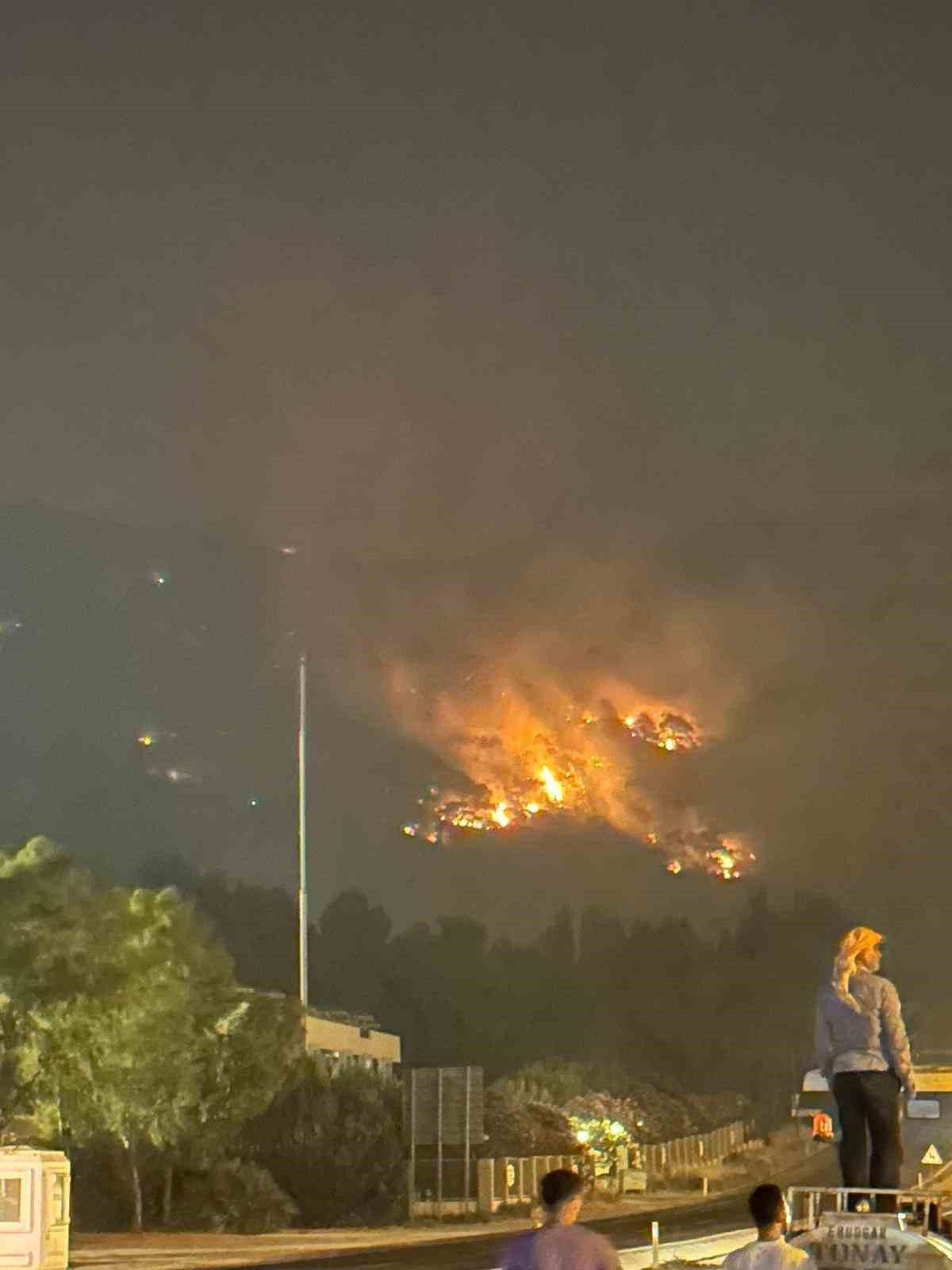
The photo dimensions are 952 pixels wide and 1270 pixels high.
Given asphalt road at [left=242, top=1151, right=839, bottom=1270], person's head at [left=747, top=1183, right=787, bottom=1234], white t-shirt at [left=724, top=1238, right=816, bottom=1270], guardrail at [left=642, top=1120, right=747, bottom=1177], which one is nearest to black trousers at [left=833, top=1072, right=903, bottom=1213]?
person's head at [left=747, top=1183, right=787, bottom=1234]

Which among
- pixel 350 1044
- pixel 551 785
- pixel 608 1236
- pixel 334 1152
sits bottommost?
pixel 608 1236

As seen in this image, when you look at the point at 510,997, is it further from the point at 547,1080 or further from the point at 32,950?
the point at 32,950

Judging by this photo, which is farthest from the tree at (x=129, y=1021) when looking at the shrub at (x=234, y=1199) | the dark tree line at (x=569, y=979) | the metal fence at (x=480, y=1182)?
the dark tree line at (x=569, y=979)

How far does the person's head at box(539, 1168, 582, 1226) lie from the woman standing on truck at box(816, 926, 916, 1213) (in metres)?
2.53

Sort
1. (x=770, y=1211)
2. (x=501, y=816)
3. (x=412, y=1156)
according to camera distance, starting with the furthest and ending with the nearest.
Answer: (x=501, y=816)
(x=412, y=1156)
(x=770, y=1211)

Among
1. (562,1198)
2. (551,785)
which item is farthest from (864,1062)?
(551,785)

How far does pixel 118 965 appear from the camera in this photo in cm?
3247

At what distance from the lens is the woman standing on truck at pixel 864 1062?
1025 cm

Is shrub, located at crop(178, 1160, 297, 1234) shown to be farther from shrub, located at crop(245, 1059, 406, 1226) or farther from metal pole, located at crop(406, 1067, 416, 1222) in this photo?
metal pole, located at crop(406, 1067, 416, 1222)

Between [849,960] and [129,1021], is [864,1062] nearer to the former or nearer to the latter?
[849,960]

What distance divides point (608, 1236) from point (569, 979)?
73.4ft

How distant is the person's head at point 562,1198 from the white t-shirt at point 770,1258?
64 centimetres

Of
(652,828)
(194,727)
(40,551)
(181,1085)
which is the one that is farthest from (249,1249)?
(40,551)

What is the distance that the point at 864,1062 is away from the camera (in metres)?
10.3
